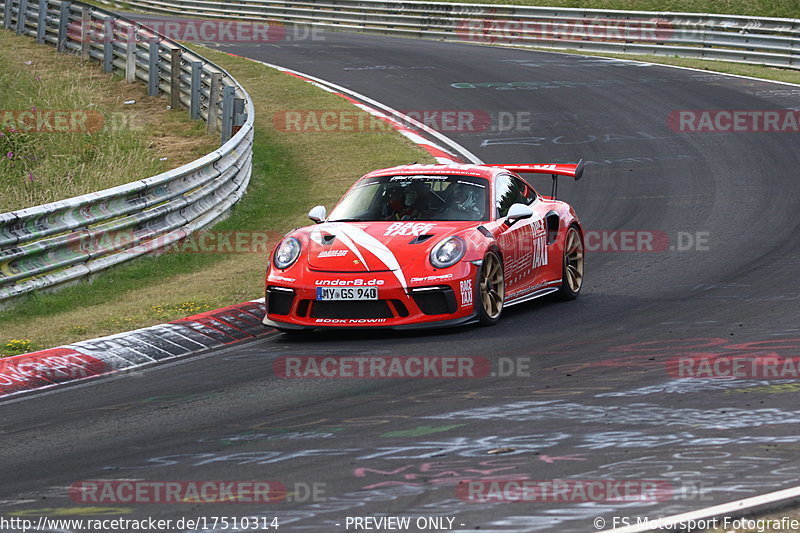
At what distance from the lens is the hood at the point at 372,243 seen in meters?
9.68

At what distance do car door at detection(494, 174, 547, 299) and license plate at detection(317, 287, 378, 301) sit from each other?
131 cm

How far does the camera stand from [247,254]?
13602 mm

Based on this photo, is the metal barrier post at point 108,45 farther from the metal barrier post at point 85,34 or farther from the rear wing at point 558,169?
the rear wing at point 558,169

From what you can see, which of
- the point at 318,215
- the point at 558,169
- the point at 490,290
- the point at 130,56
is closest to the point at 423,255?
the point at 490,290

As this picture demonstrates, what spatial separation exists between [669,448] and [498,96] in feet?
59.9

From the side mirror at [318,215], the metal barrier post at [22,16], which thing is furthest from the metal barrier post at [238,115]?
the metal barrier post at [22,16]

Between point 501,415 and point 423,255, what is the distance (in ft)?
9.74

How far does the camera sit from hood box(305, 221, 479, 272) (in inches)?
381

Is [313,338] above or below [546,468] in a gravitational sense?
below

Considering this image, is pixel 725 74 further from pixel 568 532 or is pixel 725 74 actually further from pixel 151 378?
pixel 568 532

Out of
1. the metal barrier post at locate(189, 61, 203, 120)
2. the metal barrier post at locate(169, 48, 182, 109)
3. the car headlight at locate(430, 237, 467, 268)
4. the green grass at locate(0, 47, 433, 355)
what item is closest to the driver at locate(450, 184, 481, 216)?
the car headlight at locate(430, 237, 467, 268)

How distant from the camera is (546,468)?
5.80 meters

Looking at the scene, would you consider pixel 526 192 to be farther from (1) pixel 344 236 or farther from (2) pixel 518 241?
(1) pixel 344 236

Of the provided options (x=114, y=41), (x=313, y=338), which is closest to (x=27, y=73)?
(x=114, y=41)
